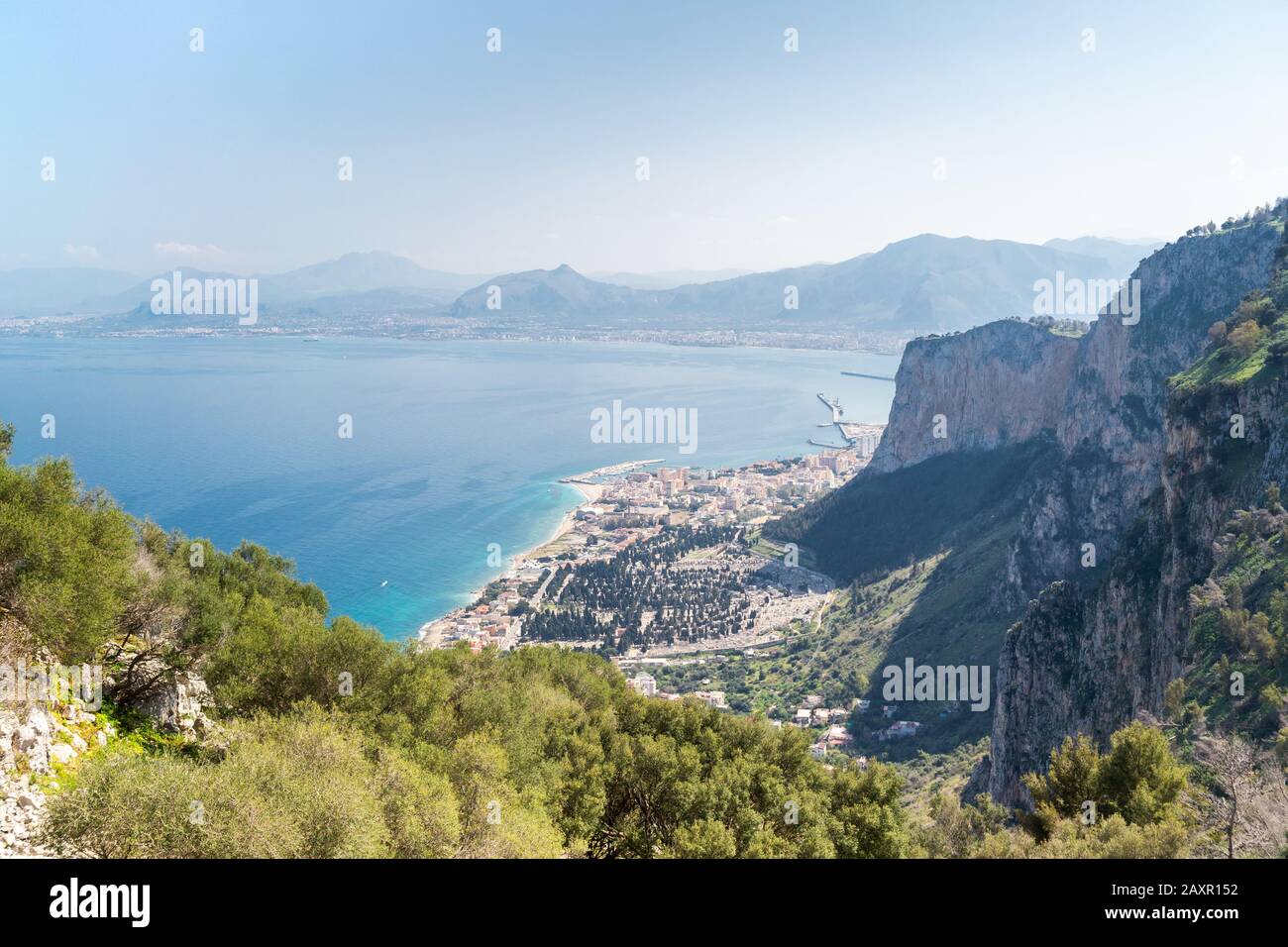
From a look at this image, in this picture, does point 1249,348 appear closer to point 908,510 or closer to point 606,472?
point 908,510

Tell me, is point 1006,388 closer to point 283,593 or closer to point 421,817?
point 283,593

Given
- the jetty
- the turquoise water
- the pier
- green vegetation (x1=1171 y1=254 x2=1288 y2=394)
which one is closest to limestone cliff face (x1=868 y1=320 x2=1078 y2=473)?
green vegetation (x1=1171 y1=254 x2=1288 y2=394)

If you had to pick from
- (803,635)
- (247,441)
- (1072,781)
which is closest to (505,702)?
(1072,781)

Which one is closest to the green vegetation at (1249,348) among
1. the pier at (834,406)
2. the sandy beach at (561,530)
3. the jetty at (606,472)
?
the sandy beach at (561,530)

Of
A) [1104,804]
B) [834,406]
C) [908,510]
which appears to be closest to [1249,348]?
[1104,804]

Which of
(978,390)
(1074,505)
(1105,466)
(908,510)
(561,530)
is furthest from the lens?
(561,530)
